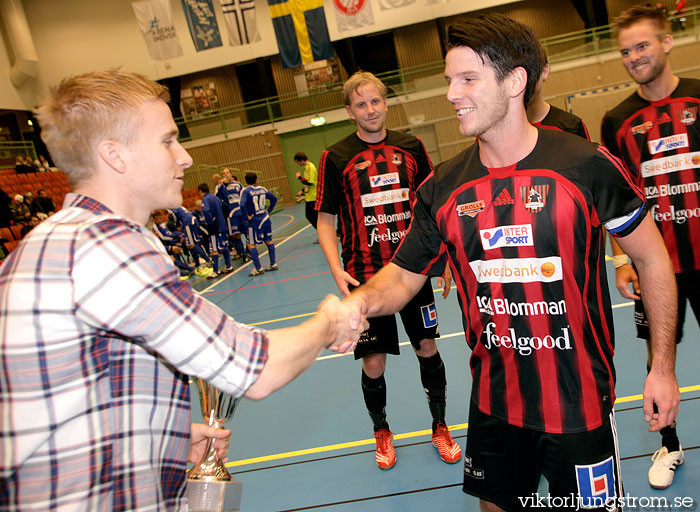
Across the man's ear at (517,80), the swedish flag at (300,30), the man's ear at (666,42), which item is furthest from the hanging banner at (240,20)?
the man's ear at (517,80)

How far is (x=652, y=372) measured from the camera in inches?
73.1

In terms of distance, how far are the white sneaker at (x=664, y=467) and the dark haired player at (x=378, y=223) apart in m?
1.11

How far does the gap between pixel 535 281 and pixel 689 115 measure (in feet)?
5.97

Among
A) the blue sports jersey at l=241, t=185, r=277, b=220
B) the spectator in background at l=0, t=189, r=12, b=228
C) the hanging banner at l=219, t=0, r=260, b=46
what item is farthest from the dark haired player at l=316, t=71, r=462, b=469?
the hanging banner at l=219, t=0, r=260, b=46

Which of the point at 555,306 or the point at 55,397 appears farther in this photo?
the point at 555,306

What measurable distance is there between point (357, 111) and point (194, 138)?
2491 cm

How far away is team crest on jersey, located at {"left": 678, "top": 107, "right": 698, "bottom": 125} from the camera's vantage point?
9.27ft

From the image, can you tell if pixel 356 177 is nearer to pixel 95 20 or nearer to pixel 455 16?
pixel 455 16

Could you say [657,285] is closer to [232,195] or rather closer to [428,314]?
[428,314]

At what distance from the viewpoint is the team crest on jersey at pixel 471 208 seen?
1909 mm

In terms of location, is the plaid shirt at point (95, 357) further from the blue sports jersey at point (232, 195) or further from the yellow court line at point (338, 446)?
the blue sports jersey at point (232, 195)

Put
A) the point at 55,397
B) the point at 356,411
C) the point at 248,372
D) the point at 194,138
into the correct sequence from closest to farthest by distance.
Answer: the point at 55,397 < the point at 248,372 < the point at 356,411 < the point at 194,138

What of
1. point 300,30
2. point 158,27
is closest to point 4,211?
point 158,27

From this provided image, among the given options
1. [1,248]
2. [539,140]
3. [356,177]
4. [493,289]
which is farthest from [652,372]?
[1,248]
